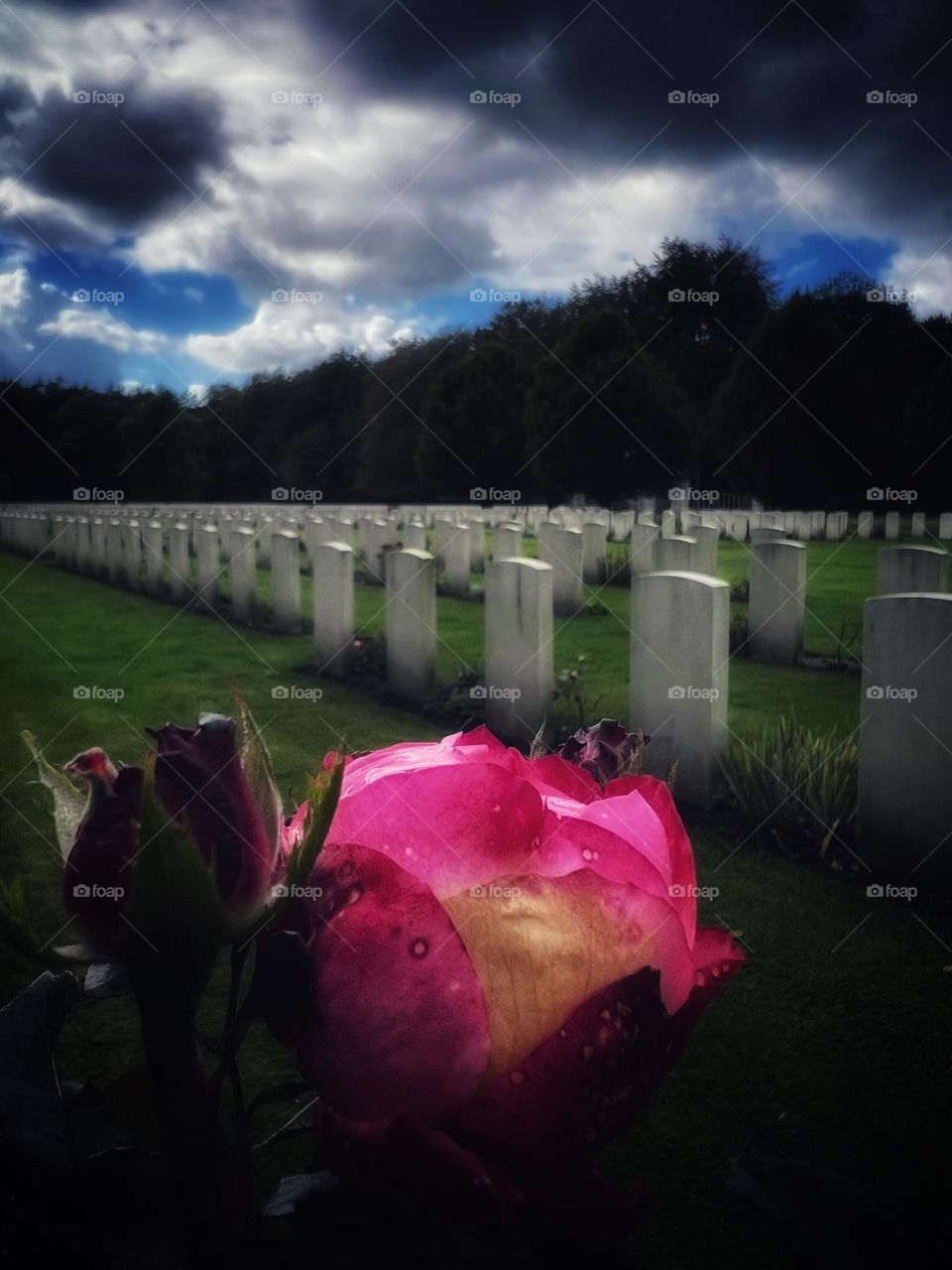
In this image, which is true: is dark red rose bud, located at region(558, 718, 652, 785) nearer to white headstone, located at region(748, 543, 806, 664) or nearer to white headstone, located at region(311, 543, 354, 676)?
white headstone, located at region(311, 543, 354, 676)

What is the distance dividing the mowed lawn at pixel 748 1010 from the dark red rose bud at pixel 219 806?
0.04 metres

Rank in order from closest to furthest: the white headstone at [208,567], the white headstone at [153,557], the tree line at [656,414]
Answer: the white headstone at [208,567] → the white headstone at [153,557] → the tree line at [656,414]

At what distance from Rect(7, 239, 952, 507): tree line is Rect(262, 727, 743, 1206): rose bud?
12085 millimetres

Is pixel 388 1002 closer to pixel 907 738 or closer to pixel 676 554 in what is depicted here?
pixel 907 738

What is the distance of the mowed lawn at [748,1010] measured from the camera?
177cm

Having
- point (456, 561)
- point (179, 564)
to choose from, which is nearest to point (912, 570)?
point (456, 561)

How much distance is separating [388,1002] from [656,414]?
24.2m

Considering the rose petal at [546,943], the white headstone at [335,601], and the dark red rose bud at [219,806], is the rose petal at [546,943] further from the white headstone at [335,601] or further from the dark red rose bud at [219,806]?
the white headstone at [335,601]

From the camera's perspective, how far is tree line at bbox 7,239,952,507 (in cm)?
1581

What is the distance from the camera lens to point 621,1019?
30cm

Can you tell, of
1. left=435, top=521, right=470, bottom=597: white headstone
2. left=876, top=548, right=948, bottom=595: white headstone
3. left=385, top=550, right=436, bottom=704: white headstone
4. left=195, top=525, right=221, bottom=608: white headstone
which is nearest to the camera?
left=385, top=550, right=436, bottom=704: white headstone

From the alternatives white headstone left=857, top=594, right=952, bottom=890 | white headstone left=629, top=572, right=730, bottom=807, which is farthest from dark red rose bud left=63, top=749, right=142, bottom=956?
white headstone left=629, top=572, right=730, bottom=807

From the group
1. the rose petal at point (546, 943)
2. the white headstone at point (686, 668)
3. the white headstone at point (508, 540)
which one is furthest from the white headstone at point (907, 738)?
the white headstone at point (508, 540)

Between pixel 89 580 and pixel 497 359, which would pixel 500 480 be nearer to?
pixel 497 359
